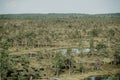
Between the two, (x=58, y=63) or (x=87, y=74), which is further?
(x=58, y=63)

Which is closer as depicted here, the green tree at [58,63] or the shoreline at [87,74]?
the shoreline at [87,74]

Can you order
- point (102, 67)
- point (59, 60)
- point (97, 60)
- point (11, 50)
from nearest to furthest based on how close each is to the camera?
1. point (59, 60)
2. point (102, 67)
3. point (97, 60)
4. point (11, 50)

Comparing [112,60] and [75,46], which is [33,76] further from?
[75,46]

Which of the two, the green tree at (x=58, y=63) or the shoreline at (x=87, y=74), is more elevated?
the green tree at (x=58, y=63)

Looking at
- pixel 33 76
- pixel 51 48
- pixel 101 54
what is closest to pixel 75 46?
pixel 51 48

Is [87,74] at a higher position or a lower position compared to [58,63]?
lower

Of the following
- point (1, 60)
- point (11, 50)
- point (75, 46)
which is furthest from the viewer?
point (75, 46)

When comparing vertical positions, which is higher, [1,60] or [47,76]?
[1,60]

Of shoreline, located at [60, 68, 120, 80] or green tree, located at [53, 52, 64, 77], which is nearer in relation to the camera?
shoreline, located at [60, 68, 120, 80]

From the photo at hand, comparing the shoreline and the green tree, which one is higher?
the green tree

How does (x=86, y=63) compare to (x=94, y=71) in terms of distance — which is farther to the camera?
(x=86, y=63)
